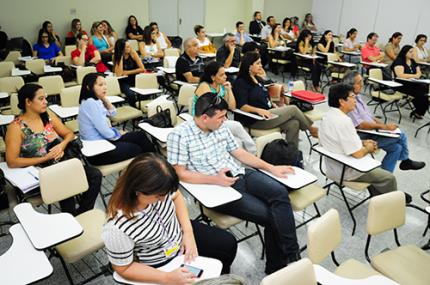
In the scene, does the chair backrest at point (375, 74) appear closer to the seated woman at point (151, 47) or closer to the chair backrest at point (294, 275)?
the seated woman at point (151, 47)

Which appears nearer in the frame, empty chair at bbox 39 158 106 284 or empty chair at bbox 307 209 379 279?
empty chair at bbox 307 209 379 279

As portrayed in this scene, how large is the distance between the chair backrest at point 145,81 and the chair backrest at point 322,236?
11.2 feet

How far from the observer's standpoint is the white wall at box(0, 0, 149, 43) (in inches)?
287

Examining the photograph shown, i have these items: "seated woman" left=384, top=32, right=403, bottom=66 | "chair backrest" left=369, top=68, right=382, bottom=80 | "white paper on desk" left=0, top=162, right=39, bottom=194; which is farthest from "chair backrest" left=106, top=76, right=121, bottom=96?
"seated woman" left=384, top=32, right=403, bottom=66

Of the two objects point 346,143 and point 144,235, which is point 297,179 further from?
point 144,235

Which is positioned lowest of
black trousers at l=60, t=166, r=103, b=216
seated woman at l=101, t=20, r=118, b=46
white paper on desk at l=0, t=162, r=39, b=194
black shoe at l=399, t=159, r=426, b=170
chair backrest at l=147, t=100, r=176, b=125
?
black shoe at l=399, t=159, r=426, b=170

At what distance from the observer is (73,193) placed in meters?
2.47

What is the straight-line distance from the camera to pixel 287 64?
8.65 meters

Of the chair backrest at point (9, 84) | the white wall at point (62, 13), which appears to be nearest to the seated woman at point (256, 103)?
the chair backrest at point (9, 84)

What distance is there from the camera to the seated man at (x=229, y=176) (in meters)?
2.40

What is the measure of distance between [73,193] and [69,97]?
6.64 ft

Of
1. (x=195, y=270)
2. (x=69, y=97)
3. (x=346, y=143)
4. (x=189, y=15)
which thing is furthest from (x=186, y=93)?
(x=189, y=15)

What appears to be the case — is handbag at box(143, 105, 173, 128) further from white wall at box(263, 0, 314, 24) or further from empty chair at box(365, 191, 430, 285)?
white wall at box(263, 0, 314, 24)

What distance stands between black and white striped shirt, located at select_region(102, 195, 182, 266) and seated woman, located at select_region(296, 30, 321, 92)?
6311 mm
